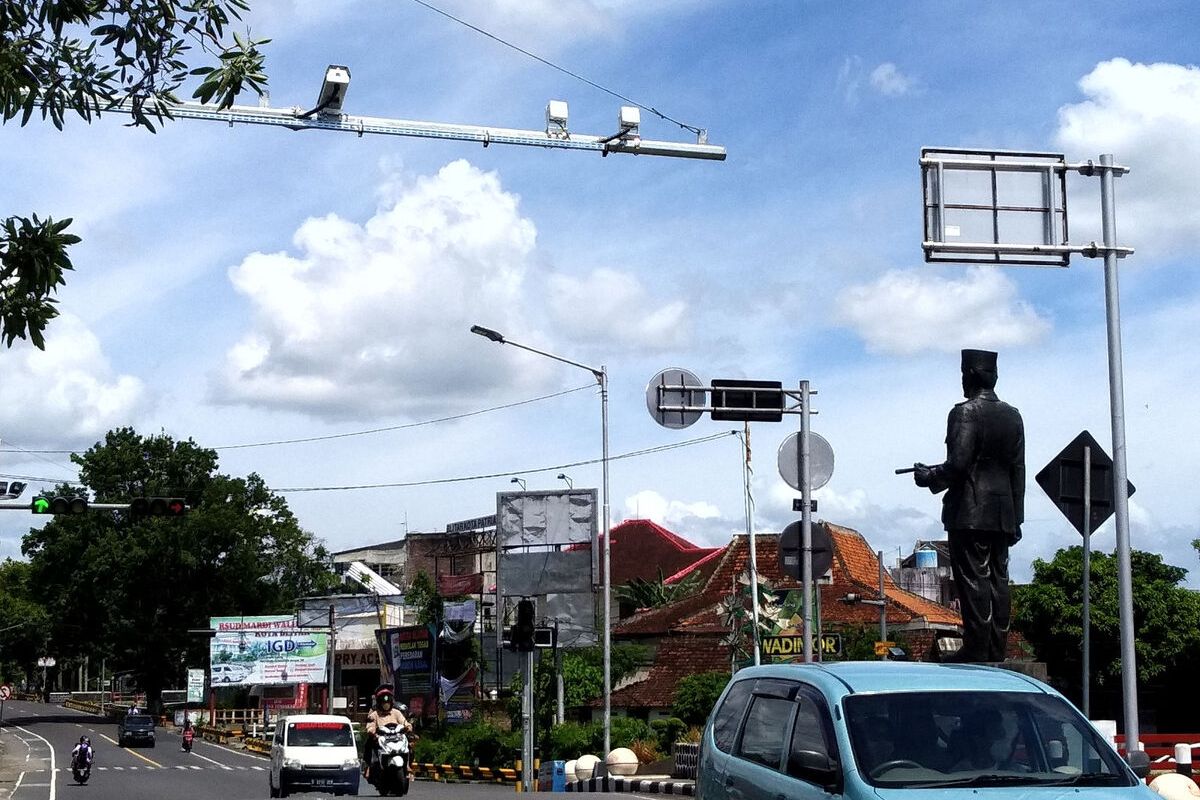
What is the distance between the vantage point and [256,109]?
5722 centimetres

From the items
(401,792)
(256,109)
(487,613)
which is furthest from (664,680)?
(401,792)

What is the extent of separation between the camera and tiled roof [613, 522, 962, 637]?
51750mm

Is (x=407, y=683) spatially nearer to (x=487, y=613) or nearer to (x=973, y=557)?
(x=487, y=613)

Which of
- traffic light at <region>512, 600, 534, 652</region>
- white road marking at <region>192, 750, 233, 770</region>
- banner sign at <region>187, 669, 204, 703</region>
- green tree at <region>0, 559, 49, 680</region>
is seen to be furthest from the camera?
green tree at <region>0, 559, 49, 680</region>

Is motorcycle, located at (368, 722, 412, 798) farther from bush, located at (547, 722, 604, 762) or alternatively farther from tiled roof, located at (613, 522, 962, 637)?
tiled roof, located at (613, 522, 962, 637)

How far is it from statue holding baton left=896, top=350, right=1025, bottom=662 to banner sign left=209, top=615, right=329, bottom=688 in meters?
62.0

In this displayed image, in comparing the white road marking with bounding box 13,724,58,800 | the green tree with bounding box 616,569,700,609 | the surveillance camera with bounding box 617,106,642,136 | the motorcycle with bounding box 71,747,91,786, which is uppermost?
the surveillance camera with bounding box 617,106,642,136

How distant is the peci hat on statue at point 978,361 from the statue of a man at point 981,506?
37 centimetres

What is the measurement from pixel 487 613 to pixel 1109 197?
52.0 metres

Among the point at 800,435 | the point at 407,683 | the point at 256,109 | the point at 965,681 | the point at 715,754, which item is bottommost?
the point at 407,683

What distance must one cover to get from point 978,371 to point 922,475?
4.26 feet

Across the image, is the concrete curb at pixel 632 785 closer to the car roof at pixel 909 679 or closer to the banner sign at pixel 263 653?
the car roof at pixel 909 679

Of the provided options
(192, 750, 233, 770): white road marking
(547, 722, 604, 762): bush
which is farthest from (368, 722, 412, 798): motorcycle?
(192, 750, 233, 770): white road marking

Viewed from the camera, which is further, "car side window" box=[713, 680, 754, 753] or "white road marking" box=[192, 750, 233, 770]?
"white road marking" box=[192, 750, 233, 770]
